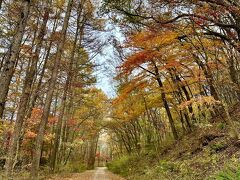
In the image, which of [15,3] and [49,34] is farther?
[49,34]

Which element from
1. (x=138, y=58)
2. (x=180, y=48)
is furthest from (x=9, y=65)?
(x=180, y=48)

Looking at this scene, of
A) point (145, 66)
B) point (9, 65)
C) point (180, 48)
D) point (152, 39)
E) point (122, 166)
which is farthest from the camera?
point (122, 166)

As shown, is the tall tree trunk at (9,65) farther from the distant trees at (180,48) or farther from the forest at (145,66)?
the distant trees at (180,48)

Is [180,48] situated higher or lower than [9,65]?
higher

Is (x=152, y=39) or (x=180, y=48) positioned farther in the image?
(x=180, y=48)

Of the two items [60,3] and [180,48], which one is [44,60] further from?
[180,48]

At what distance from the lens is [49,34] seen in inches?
574

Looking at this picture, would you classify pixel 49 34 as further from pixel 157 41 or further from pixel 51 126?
pixel 51 126

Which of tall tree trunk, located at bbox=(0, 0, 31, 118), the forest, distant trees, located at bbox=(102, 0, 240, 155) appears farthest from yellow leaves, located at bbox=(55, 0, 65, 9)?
tall tree trunk, located at bbox=(0, 0, 31, 118)

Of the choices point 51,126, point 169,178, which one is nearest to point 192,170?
point 169,178

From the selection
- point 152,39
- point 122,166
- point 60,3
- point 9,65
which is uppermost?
point 60,3

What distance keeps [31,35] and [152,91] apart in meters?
7.96

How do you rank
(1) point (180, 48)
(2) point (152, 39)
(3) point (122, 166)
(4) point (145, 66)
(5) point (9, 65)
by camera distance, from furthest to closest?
(3) point (122, 166), (4) point (145, 66), (1) point (180, 48), (2) point (152, 39), (5) point (9, 65)

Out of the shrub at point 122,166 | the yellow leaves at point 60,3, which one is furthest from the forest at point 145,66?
the shrub at point 122,166
